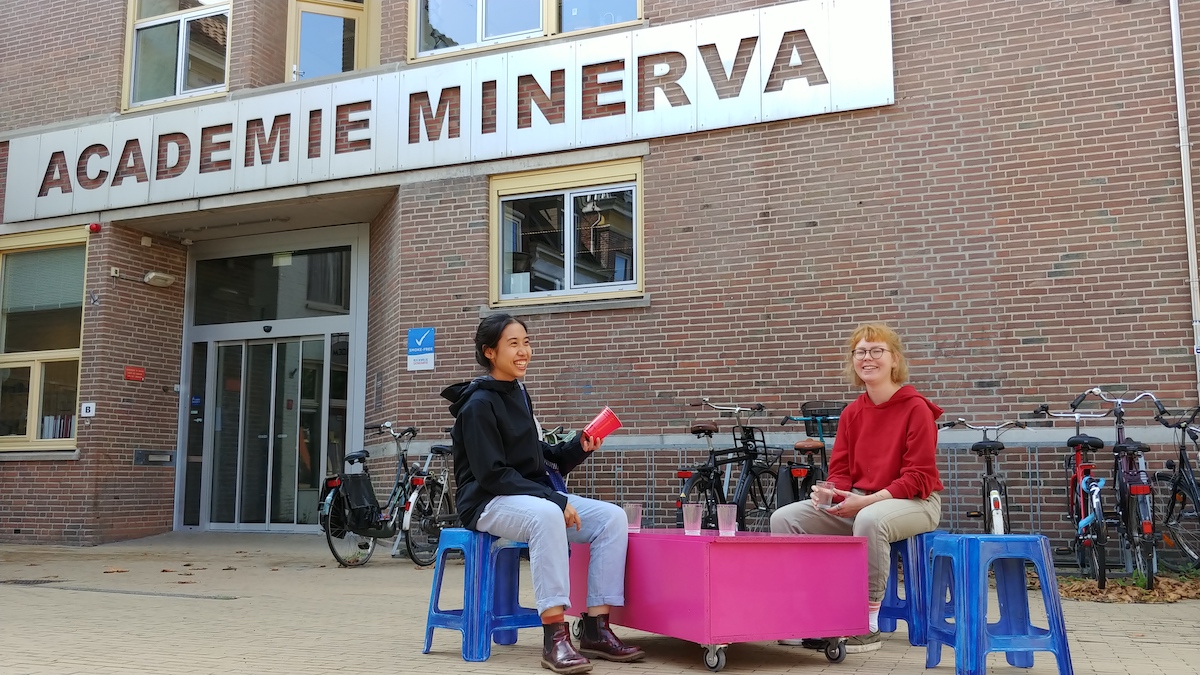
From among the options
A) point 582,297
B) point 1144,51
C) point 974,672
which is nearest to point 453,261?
point 582,297

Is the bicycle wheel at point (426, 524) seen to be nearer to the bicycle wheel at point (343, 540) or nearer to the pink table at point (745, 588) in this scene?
the bicycle wheel at point (343, 540)

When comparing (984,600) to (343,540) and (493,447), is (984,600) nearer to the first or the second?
(493,447)

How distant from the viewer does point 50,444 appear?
12.5 metres

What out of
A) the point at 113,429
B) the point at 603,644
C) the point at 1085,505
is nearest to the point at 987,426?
the point at 1085,505

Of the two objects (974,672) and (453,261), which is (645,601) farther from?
(453,261)

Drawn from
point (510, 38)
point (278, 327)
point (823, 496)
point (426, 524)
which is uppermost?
point (510, 38)

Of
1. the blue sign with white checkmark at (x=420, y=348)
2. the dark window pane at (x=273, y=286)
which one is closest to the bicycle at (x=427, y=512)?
the blue sign with white checkmark at (x=420, y=348)

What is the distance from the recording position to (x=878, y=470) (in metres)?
4.76

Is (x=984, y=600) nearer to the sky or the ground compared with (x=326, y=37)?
nearer to the ground

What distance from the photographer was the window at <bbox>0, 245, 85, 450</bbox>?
41.4ft

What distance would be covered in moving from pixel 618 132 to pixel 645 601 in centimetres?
641

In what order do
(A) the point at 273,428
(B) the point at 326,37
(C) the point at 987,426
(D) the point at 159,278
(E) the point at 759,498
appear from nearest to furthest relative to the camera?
(C) the point at 987,426 < (E) the point at 759,498 < (B) the point at 326,37 < (D) the point at 159,278 < (A) the point at 273,428

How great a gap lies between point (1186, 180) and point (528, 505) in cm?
645

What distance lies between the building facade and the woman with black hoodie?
4899mm
